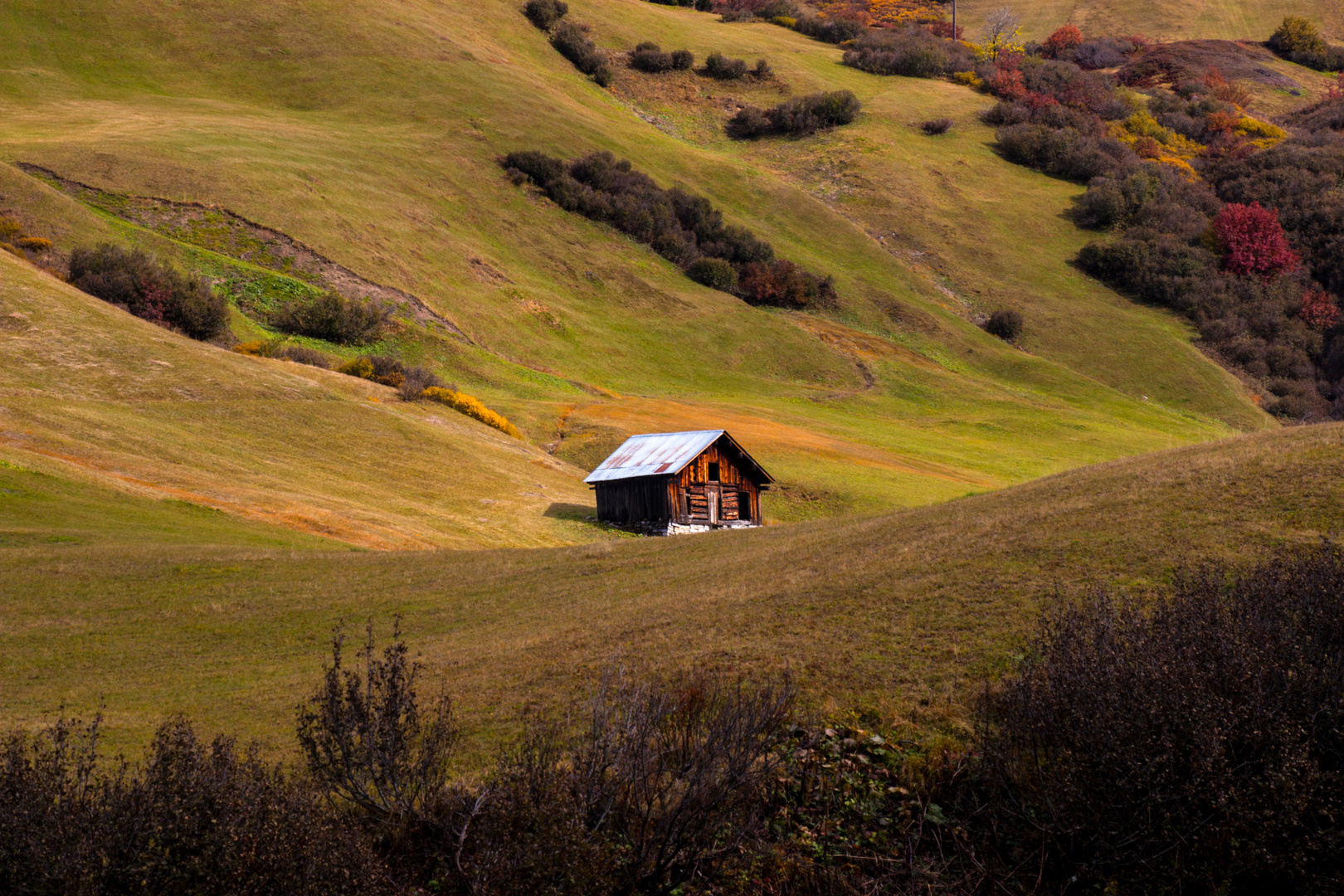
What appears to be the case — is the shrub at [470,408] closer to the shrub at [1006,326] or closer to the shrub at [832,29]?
the shrub at [1006,326]

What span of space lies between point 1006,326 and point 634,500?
6364cm

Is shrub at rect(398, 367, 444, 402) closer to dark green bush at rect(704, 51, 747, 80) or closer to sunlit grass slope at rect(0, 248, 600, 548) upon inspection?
sunlit grass slope at rect(0, 248, 600, 548)

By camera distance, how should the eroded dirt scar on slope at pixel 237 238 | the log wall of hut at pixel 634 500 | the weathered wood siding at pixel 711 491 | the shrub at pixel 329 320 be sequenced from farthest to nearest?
the eroded dirt scar on slope at pixel 237 238 < the shrub at pixel 329 320 < the weathered wood siding at pixel 711 491 < the log wall of hut at pixel 634 500

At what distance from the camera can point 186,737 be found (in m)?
10.4

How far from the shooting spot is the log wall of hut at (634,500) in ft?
149

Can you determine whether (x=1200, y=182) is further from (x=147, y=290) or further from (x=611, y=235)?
(x=147, y=290)

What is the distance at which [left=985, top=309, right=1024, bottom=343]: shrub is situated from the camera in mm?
97062

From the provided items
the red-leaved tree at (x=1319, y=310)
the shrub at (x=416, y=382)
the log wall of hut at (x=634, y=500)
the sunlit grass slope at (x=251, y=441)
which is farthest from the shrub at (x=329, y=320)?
the red-leaved tree at (x=1319, y=310)

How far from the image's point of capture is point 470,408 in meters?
57.3

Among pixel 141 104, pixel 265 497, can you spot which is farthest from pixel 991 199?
pixel 265 497

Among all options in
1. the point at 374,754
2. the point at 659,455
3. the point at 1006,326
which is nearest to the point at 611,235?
the point at 1006,326

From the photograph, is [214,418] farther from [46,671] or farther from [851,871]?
[851,871]

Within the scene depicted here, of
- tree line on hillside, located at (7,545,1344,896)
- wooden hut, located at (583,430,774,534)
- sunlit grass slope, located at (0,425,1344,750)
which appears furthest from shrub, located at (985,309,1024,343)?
tree line on hillside, located at (7,545,1344,896)

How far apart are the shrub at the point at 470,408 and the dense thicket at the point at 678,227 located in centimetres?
4361
